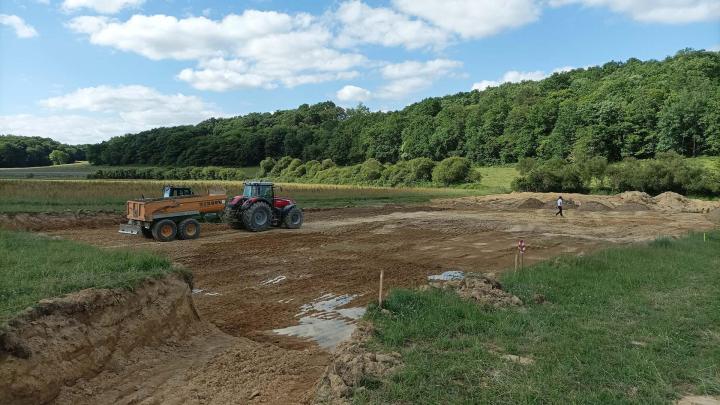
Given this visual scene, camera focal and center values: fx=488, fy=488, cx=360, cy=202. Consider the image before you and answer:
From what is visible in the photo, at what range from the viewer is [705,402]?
539 cm

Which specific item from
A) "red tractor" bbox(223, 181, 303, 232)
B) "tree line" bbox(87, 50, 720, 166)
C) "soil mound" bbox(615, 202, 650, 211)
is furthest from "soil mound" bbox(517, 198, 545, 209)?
"red tractor" bbox(223, 181, 303, 232)

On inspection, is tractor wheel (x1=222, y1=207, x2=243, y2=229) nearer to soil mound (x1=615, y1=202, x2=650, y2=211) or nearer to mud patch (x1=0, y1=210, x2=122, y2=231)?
mud patch (x1=0, y1=210, x2=122, y2=231)

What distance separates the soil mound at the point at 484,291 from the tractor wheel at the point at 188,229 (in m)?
12.6

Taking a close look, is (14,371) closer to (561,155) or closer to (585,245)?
(585,245)

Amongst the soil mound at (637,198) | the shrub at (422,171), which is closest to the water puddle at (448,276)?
the soil mound at (637,198)

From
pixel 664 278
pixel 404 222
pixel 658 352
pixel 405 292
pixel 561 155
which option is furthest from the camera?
pixel 561 155

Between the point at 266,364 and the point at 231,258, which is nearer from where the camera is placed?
the point at 266,364

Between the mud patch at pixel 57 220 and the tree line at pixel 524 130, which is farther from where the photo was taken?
the tree line at pixel 524 130

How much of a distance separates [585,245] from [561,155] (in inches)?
2313

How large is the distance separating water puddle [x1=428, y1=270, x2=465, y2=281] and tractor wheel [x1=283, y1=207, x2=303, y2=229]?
10775 millimetres

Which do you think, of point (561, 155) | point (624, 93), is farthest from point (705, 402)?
point (624, 93)

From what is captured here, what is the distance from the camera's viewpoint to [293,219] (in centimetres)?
2347

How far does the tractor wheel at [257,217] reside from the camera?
71.0 ft

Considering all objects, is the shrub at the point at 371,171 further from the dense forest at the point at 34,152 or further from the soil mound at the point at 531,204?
the dense forest at the point at 34,152
